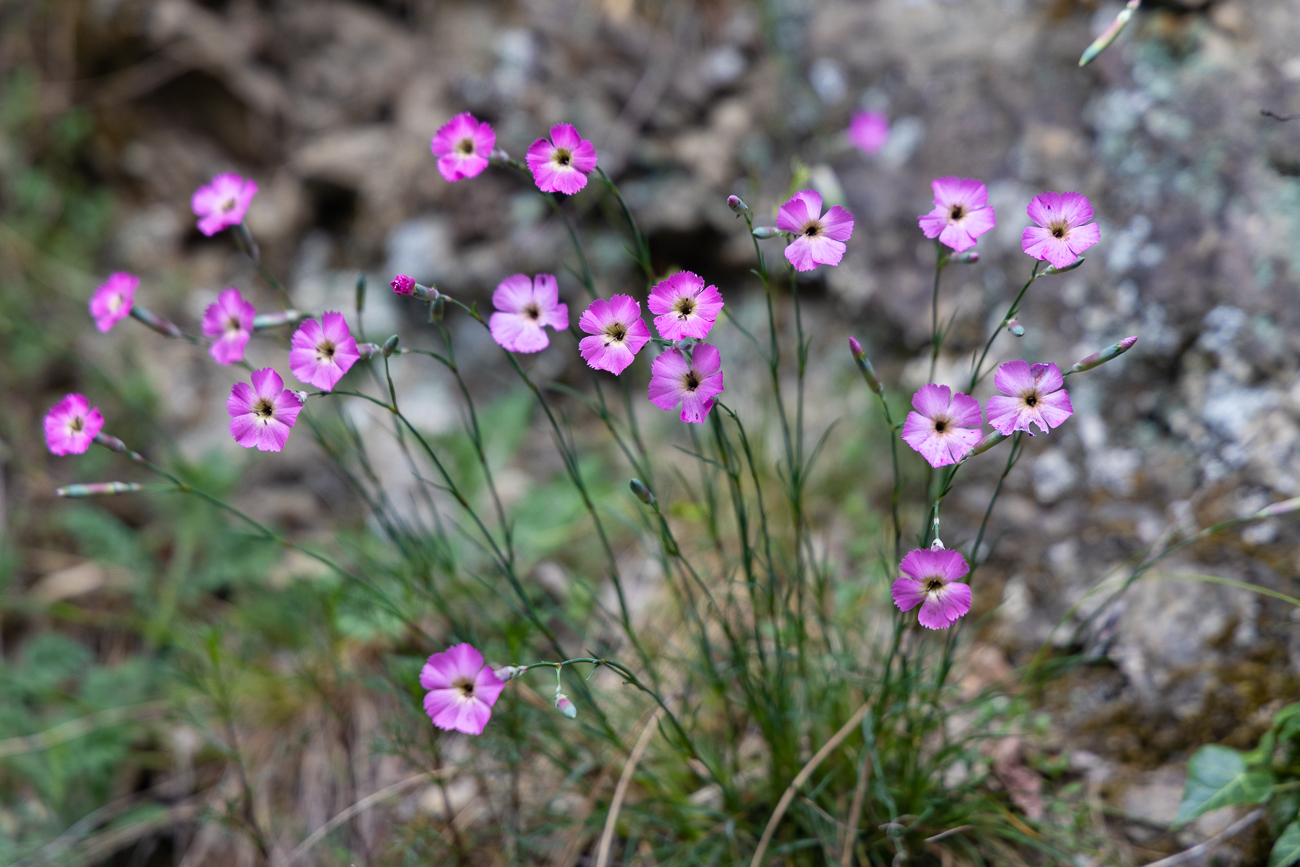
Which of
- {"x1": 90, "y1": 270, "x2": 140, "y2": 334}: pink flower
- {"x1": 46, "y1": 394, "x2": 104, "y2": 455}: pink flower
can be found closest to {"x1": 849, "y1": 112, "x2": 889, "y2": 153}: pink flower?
{"x1": 90, "y1": 270, "x2": 140, "y2": 334}: pink flower

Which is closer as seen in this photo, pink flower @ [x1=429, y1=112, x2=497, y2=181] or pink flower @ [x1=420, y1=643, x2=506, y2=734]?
pink flower @ [x1=420, y1=643, x2=506, y2=734]

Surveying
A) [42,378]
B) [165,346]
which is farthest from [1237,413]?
[42,378]

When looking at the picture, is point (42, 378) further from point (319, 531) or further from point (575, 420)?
point (575, 420)

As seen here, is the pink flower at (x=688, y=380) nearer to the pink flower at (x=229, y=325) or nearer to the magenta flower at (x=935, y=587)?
the magenta flower at (x=935, y=587)

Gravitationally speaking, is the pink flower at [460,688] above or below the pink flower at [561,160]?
below

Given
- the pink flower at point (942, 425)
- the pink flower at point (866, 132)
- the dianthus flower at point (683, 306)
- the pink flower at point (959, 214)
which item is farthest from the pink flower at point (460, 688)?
the pink flower at point (866, 132)

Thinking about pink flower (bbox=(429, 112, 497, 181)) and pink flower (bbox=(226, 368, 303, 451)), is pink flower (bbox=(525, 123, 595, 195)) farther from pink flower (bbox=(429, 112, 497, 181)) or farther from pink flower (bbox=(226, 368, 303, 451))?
pink flower (bbox=(226, 368, 303, 451))
